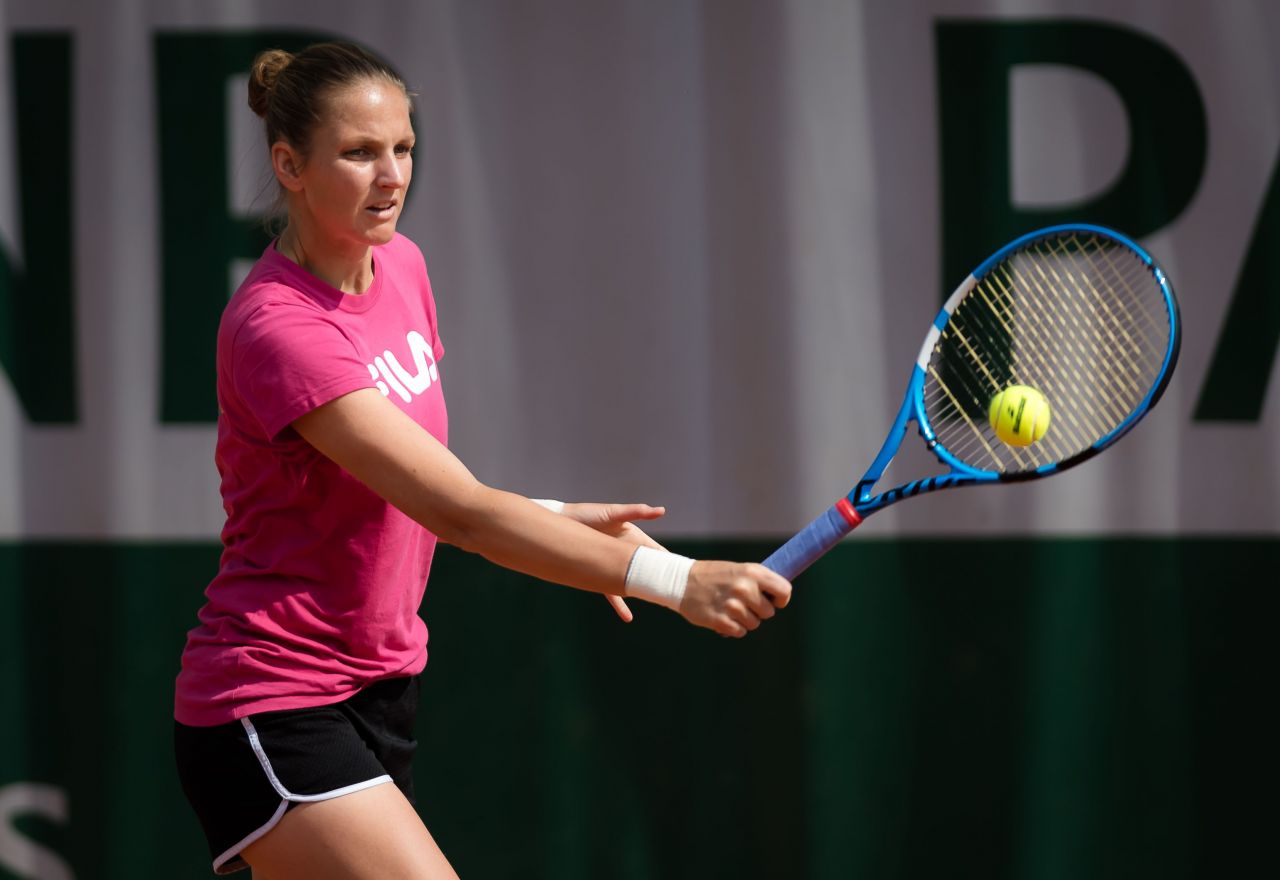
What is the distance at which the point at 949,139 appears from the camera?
3012 millimetres

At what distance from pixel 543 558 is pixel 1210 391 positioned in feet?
5.61

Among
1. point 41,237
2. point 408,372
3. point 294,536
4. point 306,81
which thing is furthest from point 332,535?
point 41,237

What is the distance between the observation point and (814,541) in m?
1.89

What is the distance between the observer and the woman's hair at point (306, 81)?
195cm

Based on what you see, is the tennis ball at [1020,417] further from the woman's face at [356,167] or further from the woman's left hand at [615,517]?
the woman's face at [356,167]

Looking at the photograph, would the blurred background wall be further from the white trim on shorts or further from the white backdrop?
the white trim on shorts

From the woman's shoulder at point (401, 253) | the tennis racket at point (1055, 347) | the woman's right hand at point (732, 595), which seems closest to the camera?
the woman's right hand at point (732, 595)

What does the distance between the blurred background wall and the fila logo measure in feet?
3.23

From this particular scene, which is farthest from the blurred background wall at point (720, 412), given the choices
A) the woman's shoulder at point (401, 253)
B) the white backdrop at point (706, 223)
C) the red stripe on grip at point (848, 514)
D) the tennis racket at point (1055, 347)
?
the red stripe on grip at point (848, 514)

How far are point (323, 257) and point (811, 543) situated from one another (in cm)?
72

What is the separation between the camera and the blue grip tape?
1884 mm

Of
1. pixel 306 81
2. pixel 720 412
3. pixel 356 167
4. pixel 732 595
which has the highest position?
pixel 306 81

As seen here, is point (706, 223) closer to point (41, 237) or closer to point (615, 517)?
point (615, 517)

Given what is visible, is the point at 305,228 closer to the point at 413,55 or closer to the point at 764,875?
the point at 413,55
